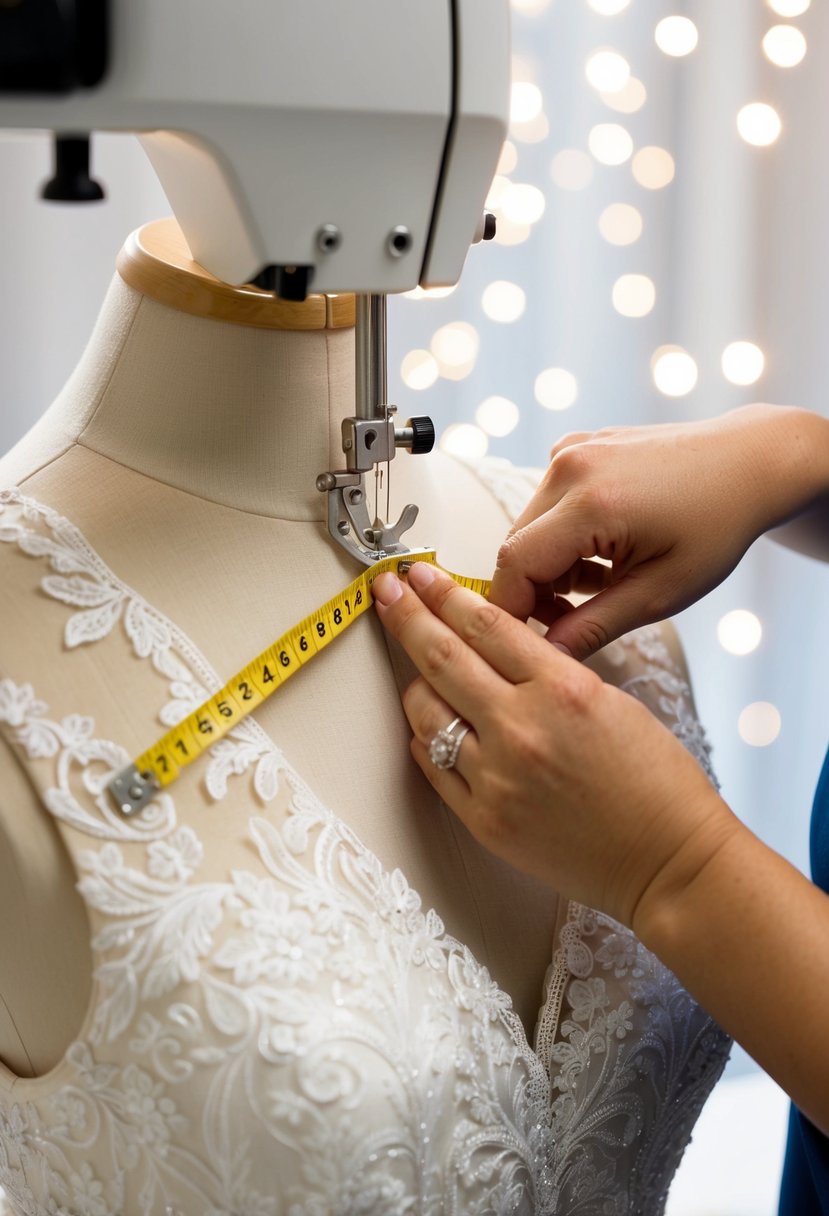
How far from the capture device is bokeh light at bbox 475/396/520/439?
2.29m

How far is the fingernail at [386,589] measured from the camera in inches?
39.7

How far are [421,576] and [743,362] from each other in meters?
1.54

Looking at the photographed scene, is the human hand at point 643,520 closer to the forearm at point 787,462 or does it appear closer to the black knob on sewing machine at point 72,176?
the forearm at point 787,462

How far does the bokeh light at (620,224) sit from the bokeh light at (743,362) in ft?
0.95

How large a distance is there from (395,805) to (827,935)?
340 mm

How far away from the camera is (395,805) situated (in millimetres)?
979

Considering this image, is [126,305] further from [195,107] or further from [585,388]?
[585,388]

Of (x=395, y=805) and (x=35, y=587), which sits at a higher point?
(x=35, y=587)

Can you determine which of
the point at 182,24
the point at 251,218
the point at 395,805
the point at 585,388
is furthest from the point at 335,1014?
the point at 585,388

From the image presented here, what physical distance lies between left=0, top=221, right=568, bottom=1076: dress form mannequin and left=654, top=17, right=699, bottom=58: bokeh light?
148cm

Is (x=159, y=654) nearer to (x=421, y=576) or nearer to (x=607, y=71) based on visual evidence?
(x=421, y=576)

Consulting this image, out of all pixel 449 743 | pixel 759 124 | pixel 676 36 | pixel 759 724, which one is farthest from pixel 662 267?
pixel 449 743

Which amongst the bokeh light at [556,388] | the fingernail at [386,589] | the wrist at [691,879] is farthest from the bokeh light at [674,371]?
the wrist at [691,879]

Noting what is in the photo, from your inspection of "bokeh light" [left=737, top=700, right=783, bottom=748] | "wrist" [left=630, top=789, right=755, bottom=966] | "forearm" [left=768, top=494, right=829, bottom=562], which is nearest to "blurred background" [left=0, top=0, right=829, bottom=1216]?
"bokeh light" [left=737, top=700, right=783, bottom=748]
